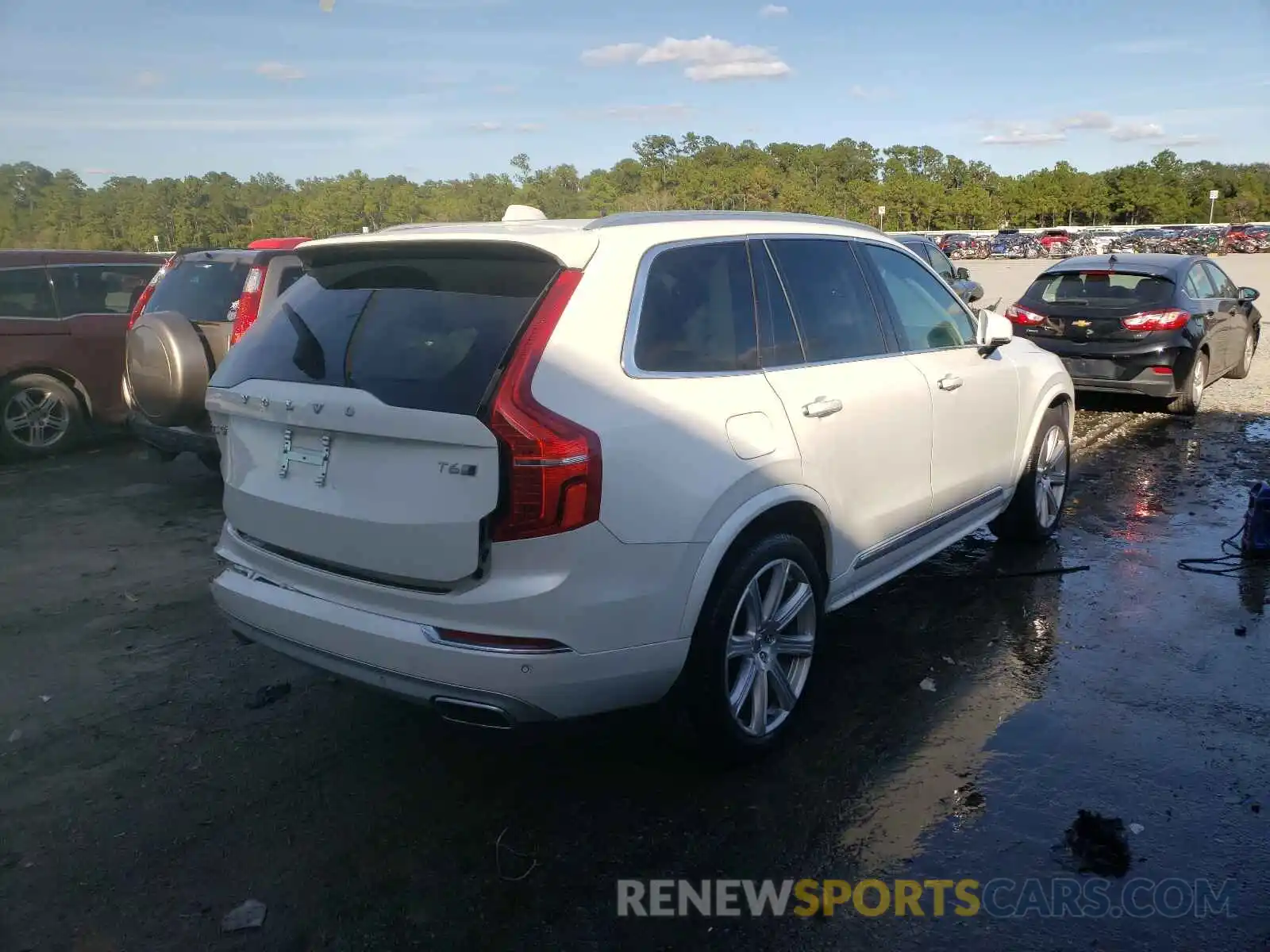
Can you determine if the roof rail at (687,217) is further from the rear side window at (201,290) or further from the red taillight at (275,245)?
the rear side window at (201,290)

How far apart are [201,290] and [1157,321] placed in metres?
9.15

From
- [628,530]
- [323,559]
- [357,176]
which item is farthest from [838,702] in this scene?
[357,176]

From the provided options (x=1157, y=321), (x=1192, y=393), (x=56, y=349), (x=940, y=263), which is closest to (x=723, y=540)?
(x=56, y=349)

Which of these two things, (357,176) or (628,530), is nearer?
(628,530)

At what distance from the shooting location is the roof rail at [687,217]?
339cm

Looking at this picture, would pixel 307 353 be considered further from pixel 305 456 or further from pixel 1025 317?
pixel 1025 317

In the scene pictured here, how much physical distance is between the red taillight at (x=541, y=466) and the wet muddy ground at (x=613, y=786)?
3.52ft

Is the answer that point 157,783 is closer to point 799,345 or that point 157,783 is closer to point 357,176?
point 799,345

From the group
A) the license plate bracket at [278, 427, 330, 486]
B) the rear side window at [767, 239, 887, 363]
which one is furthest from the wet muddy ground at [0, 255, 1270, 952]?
the rear side window at [767, 239, 887, 363]

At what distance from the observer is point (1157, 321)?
10055 mm

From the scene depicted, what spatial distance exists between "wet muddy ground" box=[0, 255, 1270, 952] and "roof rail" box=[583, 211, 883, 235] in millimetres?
1840

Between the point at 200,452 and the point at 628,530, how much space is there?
17.8 ft

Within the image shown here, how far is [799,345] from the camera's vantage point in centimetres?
383

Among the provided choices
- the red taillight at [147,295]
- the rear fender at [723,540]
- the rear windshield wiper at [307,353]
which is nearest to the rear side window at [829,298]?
the rear fender at [723,540]
